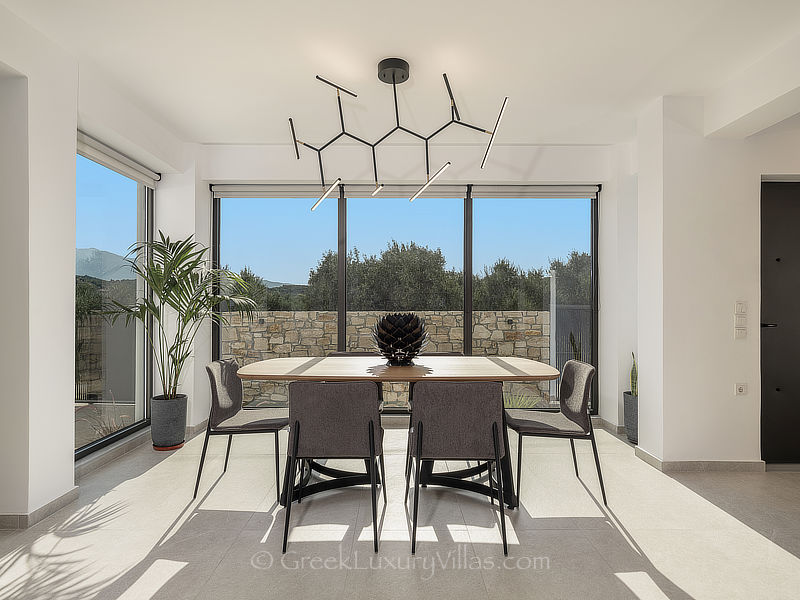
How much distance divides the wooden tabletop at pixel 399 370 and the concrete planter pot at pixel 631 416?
1.62m

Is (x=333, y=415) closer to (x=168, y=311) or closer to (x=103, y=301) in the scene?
(x=103, y=301)

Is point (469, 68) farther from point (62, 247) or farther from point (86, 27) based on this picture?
point (62, 247)

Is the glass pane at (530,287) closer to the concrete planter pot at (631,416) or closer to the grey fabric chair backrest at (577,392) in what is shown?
the concrete planter pot at (631,416)

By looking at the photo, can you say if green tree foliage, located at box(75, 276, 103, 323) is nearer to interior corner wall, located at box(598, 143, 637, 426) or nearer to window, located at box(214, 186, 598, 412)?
window, located at box(214, 186, 598, 412)

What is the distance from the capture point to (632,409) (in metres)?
4.46

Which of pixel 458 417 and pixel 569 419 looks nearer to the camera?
pixel 458 417

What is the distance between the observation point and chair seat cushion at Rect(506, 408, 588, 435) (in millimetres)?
2969

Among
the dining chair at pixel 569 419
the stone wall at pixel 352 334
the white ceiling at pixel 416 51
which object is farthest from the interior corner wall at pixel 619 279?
the dining chair at pixel 569 419

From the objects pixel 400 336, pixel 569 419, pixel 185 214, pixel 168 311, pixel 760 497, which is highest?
pixel 185 214

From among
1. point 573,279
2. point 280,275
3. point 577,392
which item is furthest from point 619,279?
point 280,275

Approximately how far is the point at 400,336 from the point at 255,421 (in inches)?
40.4

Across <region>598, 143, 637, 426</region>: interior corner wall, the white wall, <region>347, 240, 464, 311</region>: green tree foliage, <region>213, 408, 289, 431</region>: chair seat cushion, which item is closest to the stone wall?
<region>347, 240, 464, 311</region>: green tree foliage

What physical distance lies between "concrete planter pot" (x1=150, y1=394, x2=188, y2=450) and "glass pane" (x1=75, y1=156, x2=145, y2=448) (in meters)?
0.33

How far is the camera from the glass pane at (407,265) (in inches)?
206
